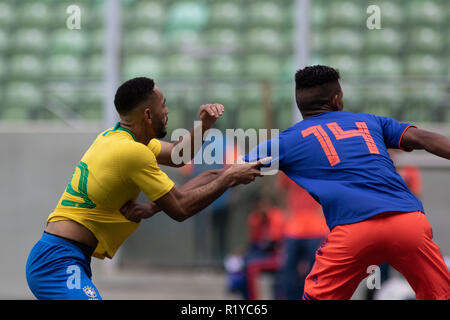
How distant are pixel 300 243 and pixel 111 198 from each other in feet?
12.6

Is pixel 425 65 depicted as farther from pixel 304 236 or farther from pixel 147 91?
pixel 147 91

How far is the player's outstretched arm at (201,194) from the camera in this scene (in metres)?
4.29

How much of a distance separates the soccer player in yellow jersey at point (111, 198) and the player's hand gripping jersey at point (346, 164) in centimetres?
33

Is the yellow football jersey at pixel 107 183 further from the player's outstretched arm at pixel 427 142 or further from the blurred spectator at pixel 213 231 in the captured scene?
the blurred spectator at pixel 213 231

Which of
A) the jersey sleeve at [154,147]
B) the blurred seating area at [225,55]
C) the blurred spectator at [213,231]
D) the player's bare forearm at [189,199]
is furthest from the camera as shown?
the blurred seating area at [225,55]

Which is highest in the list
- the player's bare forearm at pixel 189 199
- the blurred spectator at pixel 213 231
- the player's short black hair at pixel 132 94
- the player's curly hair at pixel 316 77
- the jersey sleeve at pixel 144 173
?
the player's curly hair at pixel 316 77

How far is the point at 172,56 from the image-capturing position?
11008 millimetres

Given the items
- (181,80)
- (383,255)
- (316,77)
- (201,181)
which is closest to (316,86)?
(316,77)

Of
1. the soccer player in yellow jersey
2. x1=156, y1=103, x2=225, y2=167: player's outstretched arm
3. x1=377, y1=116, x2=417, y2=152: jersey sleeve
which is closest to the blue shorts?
the soccer player in yellow jersey

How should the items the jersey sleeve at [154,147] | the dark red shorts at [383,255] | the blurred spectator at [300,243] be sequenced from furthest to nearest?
the blurred spectator at [300,243]
the jersey sleeve at [154,147]
the dark red shorts at [383,255]

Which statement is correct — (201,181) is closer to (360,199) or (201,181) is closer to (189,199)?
(189,199)

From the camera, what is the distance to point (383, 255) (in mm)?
4098

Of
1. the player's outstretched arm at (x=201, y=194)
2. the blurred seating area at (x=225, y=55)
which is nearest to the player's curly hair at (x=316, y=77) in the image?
the player's outstretched arm at (x=201, y=194)

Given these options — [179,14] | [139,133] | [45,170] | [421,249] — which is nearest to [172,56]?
[179,14]
